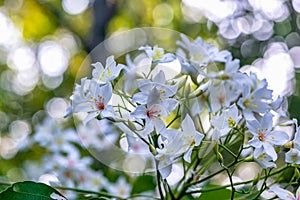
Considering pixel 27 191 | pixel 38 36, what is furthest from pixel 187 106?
pixel 38 36

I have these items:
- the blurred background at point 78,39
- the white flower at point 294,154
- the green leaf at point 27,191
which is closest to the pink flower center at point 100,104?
the green leaf at point 27,191

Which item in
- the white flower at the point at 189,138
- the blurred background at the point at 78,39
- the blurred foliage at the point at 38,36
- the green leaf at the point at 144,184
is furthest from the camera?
the blurred background at the point at 78,39

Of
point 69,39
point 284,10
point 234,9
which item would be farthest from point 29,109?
point 284,10

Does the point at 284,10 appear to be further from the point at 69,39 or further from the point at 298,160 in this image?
the point at 298,160

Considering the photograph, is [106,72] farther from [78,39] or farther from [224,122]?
[78,39]

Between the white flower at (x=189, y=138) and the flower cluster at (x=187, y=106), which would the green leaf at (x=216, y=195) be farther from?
the white flower at (x=189, y=138)
